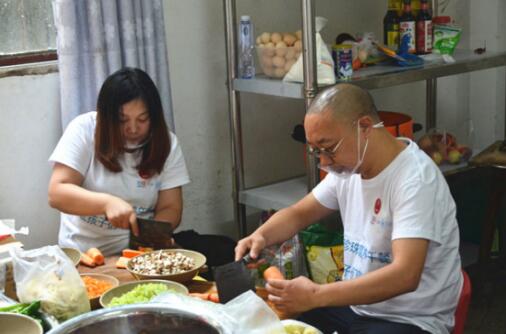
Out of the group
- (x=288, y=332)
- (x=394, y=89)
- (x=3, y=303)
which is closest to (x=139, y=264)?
Result: (x=3, y=303)

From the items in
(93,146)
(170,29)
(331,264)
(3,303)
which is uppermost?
(170,29)

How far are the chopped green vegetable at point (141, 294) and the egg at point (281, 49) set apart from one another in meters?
1.44

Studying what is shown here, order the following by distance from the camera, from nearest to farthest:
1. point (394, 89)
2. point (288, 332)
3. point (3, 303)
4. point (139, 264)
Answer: point (288, 332) → point (3, 303) → point (139, 264) → point (394, 89)

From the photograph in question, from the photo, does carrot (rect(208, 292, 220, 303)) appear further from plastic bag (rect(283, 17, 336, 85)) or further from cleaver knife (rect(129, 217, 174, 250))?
plastic bag (rect(283, 17, 336, 85))

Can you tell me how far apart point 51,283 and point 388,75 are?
5.91ft

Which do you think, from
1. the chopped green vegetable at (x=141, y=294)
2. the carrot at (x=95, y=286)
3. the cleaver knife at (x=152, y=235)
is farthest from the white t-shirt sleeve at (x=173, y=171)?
the chopped green vegetable at (x=141, y=294)

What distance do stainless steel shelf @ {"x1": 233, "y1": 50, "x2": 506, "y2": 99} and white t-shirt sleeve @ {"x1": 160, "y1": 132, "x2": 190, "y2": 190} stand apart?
1.63ft

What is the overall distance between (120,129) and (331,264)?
3.30ft

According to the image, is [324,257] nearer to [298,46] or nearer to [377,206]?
[298,46]

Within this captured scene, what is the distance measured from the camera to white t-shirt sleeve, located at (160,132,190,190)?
108 inches

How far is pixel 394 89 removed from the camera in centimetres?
406

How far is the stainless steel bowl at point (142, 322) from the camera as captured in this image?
4.99 feet

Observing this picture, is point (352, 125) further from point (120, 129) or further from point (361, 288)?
point (120, 129)

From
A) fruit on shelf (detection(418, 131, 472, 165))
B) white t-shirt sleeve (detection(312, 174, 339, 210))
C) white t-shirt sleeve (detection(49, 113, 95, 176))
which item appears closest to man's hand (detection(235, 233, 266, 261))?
white t-shirt sleeve (detection(312, 174, 339, 210))
